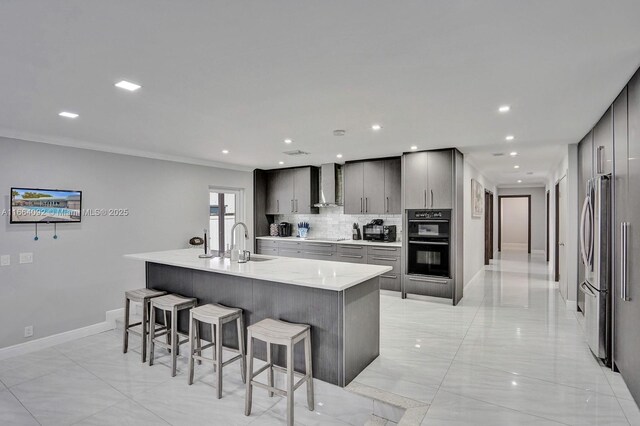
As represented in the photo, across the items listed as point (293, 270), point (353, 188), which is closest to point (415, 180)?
point (353, 188)

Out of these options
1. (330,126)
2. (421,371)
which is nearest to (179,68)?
(330,126)

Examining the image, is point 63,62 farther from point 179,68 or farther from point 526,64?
point 526,64

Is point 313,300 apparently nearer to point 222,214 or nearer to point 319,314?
point 319,314

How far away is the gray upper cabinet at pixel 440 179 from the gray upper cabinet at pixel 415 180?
77 millimetres

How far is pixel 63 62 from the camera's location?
2.07 m

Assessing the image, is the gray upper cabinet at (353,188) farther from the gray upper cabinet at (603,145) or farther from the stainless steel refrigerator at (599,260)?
the stainless steel refrigerator at (599,260)

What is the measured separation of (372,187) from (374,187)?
0.13ft

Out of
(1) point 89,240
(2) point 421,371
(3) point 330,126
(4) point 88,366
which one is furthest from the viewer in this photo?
(1) point 89,240

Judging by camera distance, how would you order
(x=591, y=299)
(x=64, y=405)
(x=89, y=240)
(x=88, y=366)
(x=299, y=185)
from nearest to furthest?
(x=64, y=405) → (x=591, y=299) → (x=88, y=366) → (x=89, y=240) → (x=299, y=185)

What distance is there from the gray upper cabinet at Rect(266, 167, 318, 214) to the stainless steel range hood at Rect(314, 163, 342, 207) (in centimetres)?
22

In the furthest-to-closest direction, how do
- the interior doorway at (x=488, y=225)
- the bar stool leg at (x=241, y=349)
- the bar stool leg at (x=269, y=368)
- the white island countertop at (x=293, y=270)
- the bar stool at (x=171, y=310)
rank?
the interior doorway at (x=488, y=225) < the bar stool at (x=171, y=310) < the bar stool leg at (x=241, y=349) < the bar stool leg at (x=269, y=368) < the white island countertop at (x=293, y=270)

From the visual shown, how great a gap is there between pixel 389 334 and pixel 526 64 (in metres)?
2.93

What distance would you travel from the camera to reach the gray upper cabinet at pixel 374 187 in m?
5.93

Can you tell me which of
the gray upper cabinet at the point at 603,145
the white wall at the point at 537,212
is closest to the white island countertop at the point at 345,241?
the gray upper cabinet at the point at 603,145
